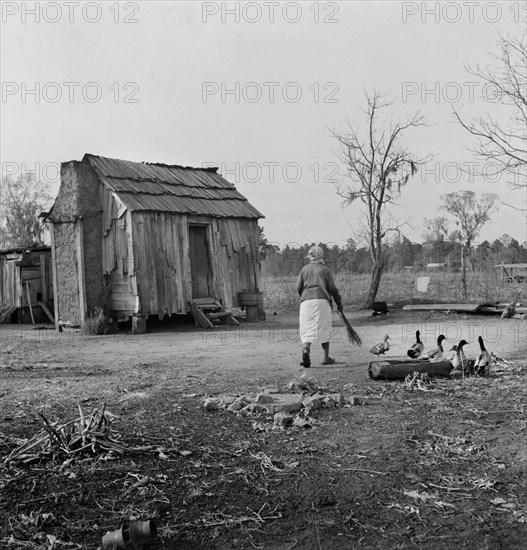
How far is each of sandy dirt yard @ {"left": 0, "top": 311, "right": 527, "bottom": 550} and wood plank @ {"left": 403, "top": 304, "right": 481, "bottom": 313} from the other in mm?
8987

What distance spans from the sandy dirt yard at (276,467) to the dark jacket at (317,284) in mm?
1340

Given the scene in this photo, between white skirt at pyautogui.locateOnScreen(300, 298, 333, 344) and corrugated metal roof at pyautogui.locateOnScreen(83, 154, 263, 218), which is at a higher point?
corrugated metal roof at pyautogui.locateOnScreen(83, 154, 263, 218)

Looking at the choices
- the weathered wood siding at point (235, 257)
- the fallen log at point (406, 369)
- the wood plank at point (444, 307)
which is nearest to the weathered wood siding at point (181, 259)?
the weathered wood siding at point (235, 257)

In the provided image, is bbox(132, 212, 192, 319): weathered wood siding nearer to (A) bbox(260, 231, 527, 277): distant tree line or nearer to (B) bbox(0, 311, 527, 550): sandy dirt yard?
(B) bbox(0, 311, 527, 550): sandy dirt yard

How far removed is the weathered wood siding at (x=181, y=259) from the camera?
54.2 feet

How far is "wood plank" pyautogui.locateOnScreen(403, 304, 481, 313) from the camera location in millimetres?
17656

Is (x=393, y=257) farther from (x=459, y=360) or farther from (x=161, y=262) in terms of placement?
(x=459, y=360)

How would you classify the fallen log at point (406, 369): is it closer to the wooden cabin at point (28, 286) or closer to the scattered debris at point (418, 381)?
the scattered debris at point (418, 381)

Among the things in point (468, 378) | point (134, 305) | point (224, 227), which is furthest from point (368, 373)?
point (224, 227)

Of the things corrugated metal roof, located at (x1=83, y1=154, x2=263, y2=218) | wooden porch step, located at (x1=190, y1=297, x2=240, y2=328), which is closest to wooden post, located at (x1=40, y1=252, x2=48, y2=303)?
corrugated metal roof, located at (x1=83, y1=154, x2=263, y2=218)

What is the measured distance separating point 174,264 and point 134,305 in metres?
1.60

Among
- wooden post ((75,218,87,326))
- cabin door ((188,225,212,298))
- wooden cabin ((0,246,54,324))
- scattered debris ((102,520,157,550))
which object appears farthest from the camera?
wooden cabin ((0,246,54,324))

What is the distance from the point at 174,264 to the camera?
1716 cm

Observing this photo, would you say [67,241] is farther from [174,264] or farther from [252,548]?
[252,548]
